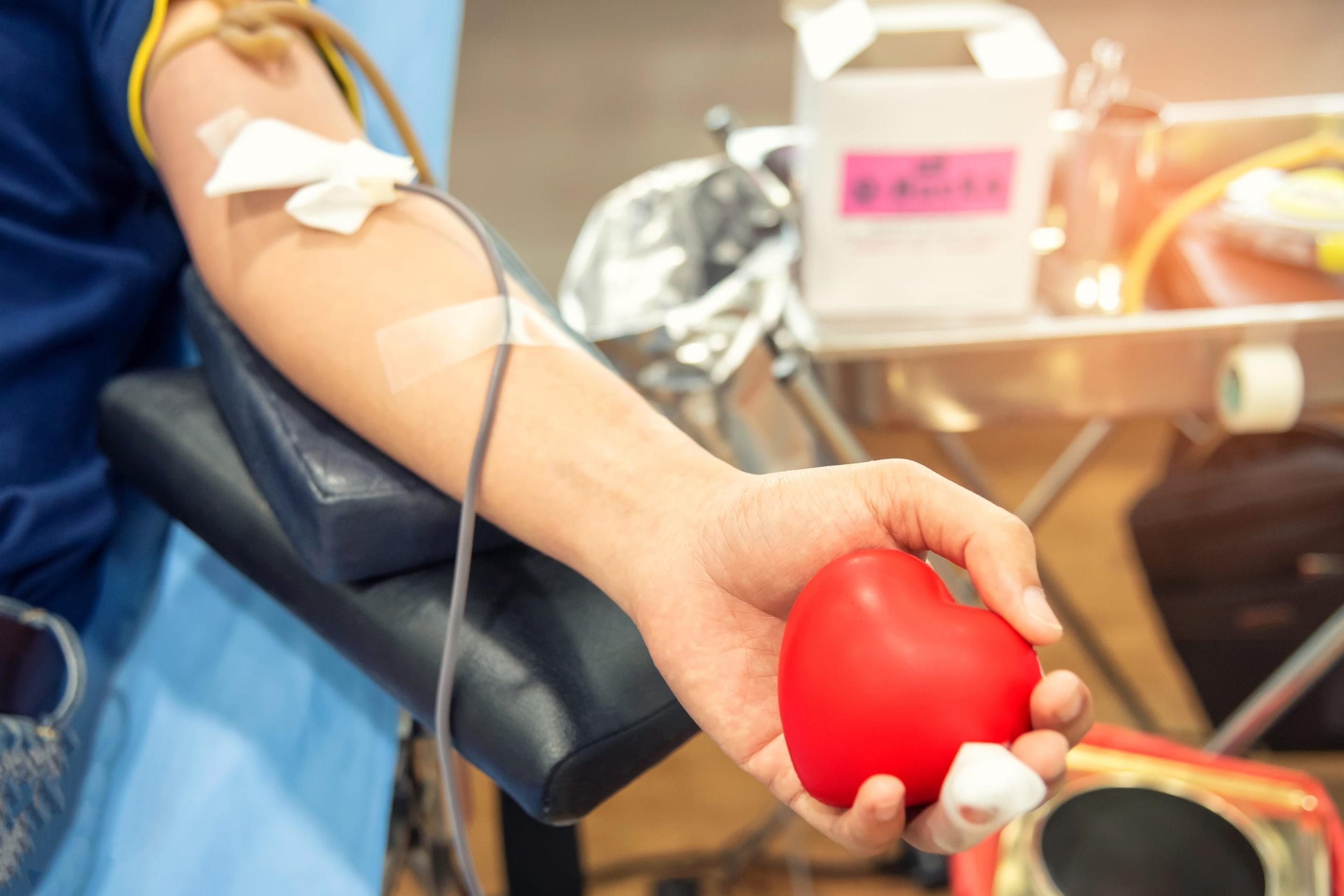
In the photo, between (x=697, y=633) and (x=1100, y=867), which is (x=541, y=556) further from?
(x=1100, y=867)

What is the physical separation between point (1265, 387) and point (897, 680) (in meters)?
0.56

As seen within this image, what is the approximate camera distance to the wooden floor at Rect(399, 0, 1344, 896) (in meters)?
1.55

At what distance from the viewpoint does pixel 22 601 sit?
671 millimetres

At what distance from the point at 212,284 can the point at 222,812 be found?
0.33 meters

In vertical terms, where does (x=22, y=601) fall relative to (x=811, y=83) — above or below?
below

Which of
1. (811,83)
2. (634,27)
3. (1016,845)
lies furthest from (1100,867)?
(634,27)

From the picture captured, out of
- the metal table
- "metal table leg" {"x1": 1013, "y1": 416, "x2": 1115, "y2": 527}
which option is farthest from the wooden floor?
the metal table

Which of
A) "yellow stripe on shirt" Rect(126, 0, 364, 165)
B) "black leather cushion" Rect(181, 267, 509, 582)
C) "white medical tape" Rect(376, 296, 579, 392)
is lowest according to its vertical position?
"black leather cushion" Rect(181, 267, 509, 582)

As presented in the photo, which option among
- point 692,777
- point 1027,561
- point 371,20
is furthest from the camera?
point 692,777

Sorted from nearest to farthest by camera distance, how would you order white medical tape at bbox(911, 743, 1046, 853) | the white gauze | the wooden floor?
white medical tape at bbox(911, 743, 1046, 853) → the white gauze → the wooden floor

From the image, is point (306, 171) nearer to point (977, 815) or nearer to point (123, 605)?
point (123, 605)

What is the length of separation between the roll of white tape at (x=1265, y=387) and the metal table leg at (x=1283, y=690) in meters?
0.25

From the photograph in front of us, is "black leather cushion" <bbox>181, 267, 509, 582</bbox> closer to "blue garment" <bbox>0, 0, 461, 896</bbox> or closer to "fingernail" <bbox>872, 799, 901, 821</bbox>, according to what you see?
"blue garment" <bbox>0, 0, 461, 896</bbox>

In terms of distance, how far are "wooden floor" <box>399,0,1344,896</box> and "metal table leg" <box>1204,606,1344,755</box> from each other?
0.42m
